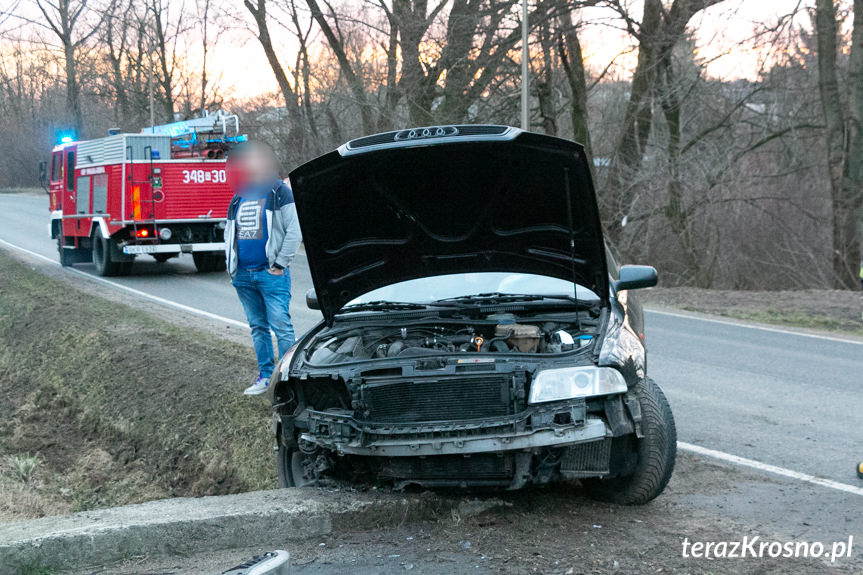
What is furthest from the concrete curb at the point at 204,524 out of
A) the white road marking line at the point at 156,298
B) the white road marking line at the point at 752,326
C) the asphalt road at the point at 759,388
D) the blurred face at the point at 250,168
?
the white road marking line at the point at 752,326

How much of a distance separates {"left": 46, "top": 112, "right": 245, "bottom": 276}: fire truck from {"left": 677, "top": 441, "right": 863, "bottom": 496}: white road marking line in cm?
1255

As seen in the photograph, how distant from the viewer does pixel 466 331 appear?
193 inches

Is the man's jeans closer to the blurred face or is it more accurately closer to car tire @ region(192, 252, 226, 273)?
the blurred face

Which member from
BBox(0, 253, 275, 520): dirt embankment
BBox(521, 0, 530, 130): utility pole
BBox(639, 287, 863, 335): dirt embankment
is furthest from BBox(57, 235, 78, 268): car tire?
BBox(639, 287, 863, 335): dirt embankment

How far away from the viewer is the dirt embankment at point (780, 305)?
12.2 metres

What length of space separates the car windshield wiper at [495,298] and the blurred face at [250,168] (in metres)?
2.35

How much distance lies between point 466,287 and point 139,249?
12.5m

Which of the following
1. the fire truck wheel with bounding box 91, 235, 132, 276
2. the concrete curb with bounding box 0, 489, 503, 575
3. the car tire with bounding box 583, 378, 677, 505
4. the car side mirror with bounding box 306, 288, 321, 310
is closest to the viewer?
the concrete curb with bounding box 0, 489, 503, 575

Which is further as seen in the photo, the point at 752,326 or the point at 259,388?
the point at 752,326

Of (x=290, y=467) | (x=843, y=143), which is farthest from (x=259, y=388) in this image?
(x=843, y=143)

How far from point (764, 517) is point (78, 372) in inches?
291

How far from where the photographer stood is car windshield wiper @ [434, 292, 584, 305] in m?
5.06

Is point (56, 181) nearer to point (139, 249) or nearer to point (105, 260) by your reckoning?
point (105, 260)

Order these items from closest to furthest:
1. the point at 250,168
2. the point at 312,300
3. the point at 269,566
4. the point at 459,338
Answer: the point at 269,566 → the point at 459,338 → the point at 312,300 → the point at 250,168
